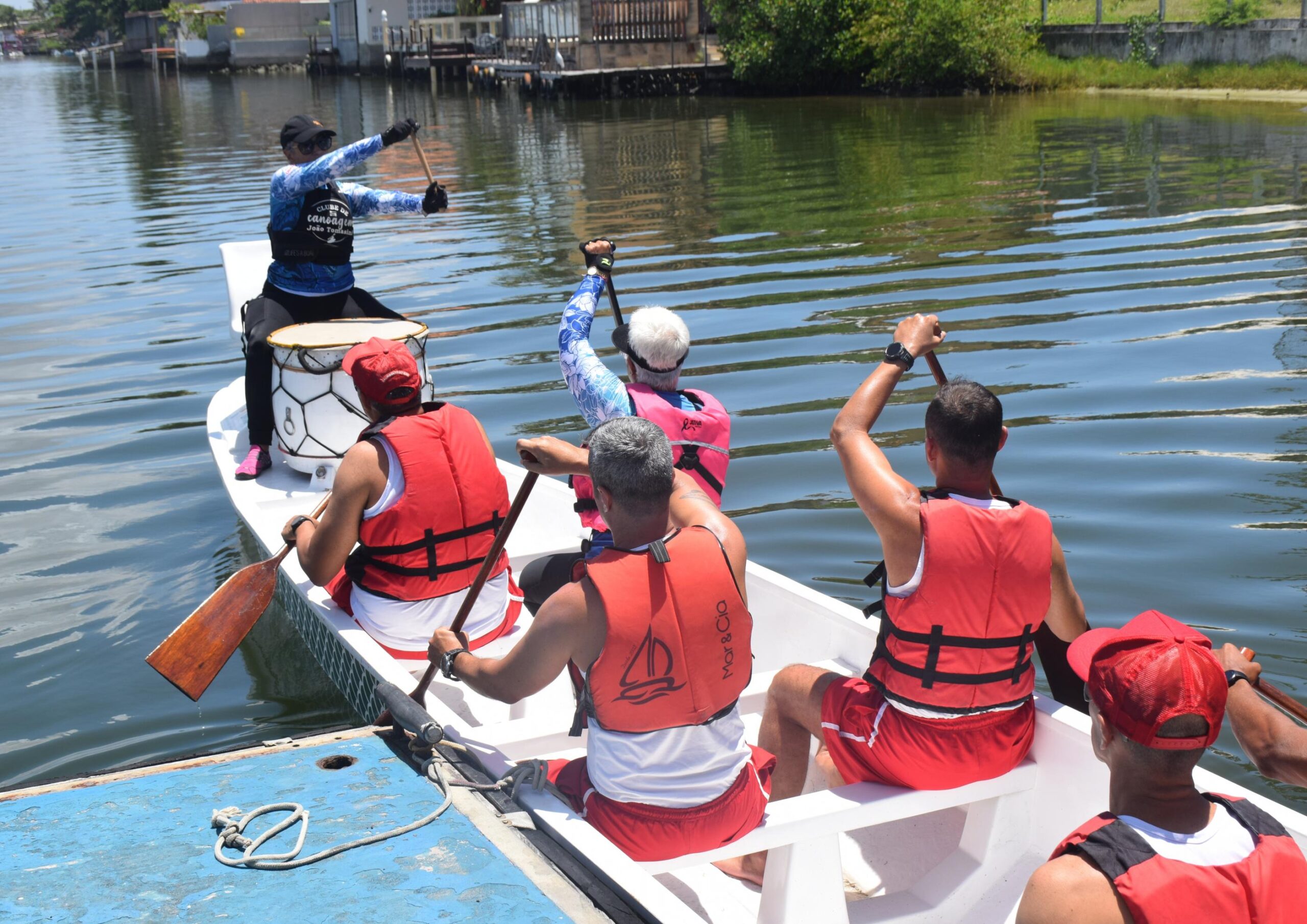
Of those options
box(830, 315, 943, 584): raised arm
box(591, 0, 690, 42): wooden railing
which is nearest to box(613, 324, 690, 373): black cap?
box(830, 315, 943, 584): raised arm

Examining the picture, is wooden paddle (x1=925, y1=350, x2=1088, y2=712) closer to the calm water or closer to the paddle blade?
A: the calm water

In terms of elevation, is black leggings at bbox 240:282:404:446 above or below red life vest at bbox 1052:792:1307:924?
above

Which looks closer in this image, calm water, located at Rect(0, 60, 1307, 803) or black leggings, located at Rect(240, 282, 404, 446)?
calm water, located at Rect(0, 60, 1307, 803)

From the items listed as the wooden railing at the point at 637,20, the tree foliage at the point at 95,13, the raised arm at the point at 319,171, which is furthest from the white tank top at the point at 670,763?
the tree foliage at the point at 95,13

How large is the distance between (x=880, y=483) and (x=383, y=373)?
5.91 feet

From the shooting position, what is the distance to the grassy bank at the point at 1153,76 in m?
25.5

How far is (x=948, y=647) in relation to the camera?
325 cm

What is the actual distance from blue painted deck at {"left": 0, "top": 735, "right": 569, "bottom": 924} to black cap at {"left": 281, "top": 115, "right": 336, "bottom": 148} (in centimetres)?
396

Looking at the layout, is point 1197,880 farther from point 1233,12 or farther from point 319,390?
point 1233,12

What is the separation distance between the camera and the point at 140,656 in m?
6.07

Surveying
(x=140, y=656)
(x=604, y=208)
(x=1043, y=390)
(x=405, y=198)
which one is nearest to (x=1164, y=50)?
(x=604, y=208)

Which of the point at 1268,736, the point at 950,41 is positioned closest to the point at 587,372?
the point at 1268,736

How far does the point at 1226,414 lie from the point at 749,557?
3.76 meters

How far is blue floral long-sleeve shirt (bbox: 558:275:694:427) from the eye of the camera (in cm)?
407
